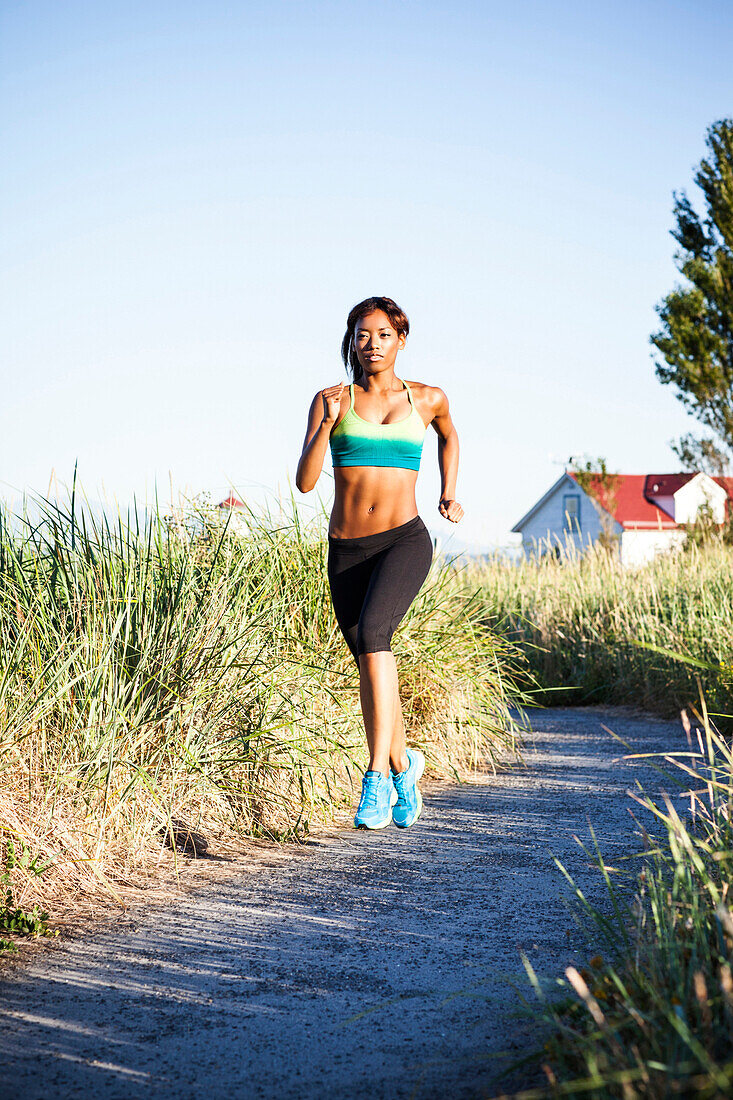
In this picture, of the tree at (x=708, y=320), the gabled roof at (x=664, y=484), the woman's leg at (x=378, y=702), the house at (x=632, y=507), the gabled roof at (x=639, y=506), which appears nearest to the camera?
the woman's leg at (x=378, y=702)

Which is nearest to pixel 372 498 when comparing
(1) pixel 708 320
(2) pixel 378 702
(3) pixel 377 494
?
(3) pixel 377 494

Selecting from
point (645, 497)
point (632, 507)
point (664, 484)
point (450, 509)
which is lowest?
point (450, 509)

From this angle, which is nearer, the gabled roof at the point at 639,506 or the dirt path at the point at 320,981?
the dirt path at the point at 320,981

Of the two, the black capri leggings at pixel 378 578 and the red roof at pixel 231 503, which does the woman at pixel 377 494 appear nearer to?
the black capri leggings at pixel 378 578

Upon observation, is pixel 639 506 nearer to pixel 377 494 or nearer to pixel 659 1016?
pixel 377 494

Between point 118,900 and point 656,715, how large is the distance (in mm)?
6066

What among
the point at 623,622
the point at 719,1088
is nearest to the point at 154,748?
the point at 719,1088

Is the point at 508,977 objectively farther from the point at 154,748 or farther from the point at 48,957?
the point at 154,748

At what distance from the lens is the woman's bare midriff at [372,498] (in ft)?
13.5

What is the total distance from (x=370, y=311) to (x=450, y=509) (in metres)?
0.89

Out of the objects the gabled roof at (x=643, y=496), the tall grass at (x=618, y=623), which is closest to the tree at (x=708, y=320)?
the tall grass at (x=618, y=623)

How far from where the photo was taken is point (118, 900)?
11.6ft

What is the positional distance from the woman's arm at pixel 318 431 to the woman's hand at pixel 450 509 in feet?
1.87

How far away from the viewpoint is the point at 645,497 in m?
45.3
